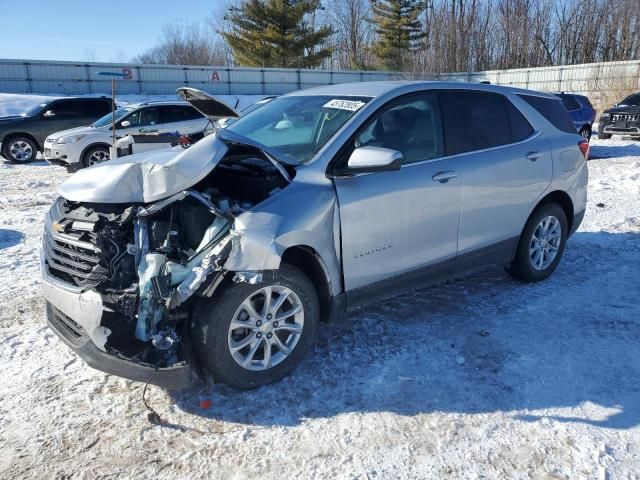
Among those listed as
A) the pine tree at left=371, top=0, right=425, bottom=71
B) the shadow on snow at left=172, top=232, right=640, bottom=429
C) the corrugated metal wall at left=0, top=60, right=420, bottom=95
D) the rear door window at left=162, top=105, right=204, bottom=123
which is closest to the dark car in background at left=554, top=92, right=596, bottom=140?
the rear door window at left=162, top=105, right=204, bottom=123

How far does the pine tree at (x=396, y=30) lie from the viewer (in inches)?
1875

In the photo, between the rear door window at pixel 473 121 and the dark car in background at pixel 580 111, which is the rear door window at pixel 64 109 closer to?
the rear door window at pixel 473 121

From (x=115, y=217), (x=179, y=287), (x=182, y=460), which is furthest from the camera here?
(x=115, y=217)

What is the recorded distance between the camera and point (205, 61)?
58.4 m

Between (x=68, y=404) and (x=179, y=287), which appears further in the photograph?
(x=68, y=404)

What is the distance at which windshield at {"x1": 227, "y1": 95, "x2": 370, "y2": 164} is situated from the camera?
371 cm

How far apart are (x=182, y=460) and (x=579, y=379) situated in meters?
2.57

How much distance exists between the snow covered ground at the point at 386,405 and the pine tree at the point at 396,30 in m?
46.1

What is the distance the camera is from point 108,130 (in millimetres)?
12406

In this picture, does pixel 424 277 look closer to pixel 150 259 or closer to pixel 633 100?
pixel 150 259

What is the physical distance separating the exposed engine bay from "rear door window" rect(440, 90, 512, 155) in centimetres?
163

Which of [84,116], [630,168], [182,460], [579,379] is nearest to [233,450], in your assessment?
[182,460]

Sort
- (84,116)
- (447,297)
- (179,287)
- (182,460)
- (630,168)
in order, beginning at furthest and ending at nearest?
1. (84,116)
2. (630,168)
3. (447,297)
4. (179,287)
5. (182,460)

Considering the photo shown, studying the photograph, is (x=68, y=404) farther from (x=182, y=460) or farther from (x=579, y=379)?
(x=579, y=379)
